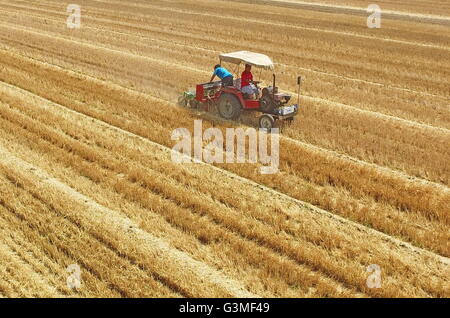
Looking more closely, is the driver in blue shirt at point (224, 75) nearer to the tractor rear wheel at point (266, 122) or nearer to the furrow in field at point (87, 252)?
the tractor rear wheel at point (266, 122)

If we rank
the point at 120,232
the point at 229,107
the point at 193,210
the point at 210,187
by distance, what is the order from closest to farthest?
the point at 120,232 → the point at 193,210 → the point at 210,187 → the point at 229,107

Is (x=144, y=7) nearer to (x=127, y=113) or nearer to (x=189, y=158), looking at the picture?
(x=127, y=113)

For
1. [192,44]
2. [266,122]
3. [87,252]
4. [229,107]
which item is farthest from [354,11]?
[87,252]

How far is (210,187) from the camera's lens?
888 centimetres

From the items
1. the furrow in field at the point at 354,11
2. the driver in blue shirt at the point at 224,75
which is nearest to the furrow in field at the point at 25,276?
the driver in blue shirt at the point at 224,75

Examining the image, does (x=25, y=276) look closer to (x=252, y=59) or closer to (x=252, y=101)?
(x=252, y=101)

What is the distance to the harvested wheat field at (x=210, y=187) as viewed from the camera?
258 inches

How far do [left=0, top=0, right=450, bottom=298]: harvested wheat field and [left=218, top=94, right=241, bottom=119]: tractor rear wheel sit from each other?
0.78 feet

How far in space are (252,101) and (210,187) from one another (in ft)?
11.9

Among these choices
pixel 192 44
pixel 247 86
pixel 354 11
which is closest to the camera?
pixel 247 86

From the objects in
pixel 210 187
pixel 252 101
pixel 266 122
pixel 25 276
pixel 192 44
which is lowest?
pixel 25 276

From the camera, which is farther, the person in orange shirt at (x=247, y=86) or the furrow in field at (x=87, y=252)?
the person in orange shirt at (x=247, y=86)

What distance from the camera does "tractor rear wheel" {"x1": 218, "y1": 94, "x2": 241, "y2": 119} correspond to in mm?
11977

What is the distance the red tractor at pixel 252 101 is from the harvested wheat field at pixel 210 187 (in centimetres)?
38
